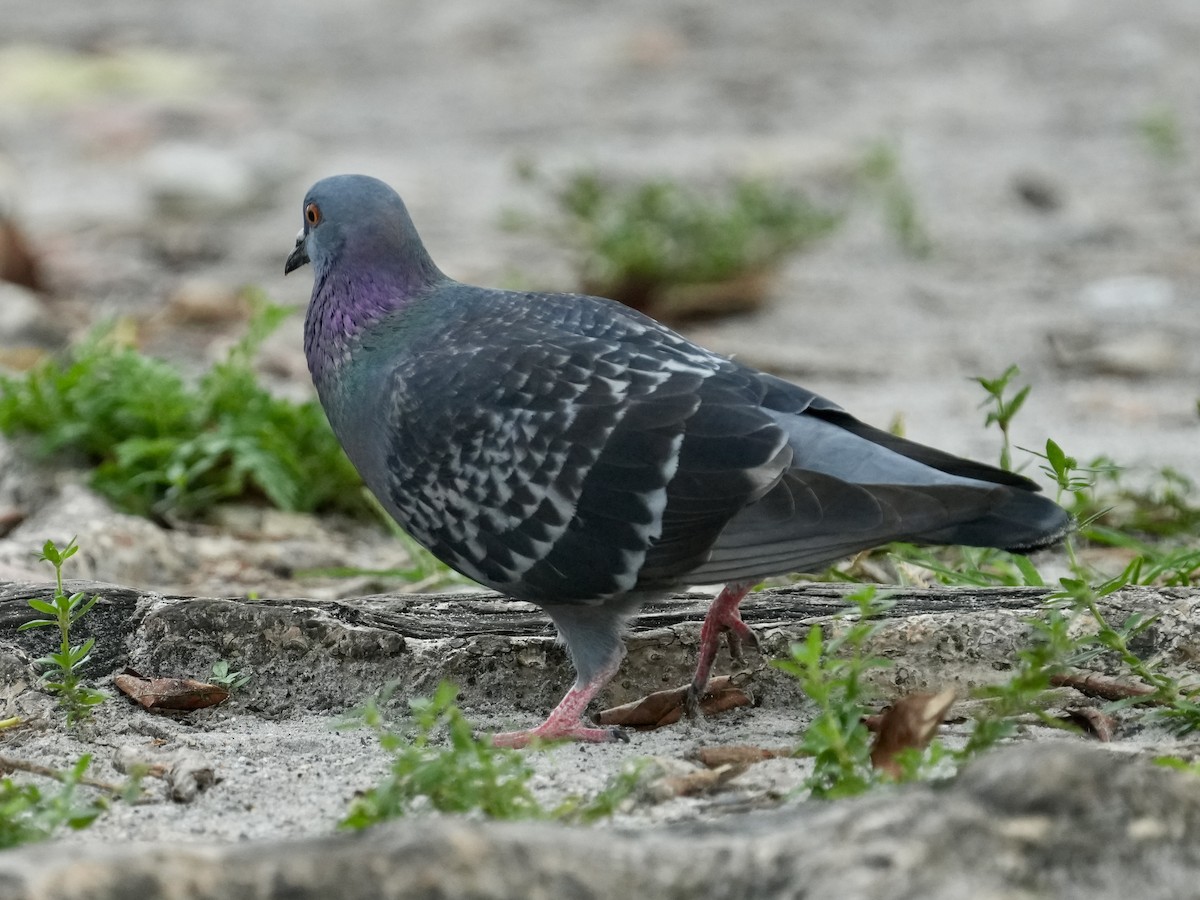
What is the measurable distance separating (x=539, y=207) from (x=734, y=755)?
23.9 feet

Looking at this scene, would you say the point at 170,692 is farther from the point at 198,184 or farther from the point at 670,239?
the point at 198,184

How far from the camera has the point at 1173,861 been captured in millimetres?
2148

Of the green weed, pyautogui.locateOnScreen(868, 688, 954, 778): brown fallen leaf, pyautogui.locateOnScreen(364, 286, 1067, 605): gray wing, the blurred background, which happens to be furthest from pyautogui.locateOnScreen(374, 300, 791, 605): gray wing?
the green weed

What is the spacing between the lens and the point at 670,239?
783 cm

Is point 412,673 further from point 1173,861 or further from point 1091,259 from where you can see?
point 1091,259

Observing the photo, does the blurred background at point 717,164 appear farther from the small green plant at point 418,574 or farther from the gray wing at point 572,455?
the small green plant at point 418,574

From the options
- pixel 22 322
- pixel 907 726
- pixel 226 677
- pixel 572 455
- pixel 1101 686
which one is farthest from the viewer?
pixel 22 322

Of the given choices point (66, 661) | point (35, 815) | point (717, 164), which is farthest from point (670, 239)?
point (35, 815)

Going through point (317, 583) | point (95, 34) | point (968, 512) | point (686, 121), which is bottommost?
point (317, 583)

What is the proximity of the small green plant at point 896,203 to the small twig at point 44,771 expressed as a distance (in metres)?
6.48

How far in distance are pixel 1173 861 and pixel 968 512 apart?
3.63 feet

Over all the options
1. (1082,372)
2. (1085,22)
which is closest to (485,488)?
(1082,372)

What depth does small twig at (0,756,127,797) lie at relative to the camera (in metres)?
2.80

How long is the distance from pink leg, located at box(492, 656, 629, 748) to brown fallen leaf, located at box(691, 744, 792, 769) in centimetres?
32
